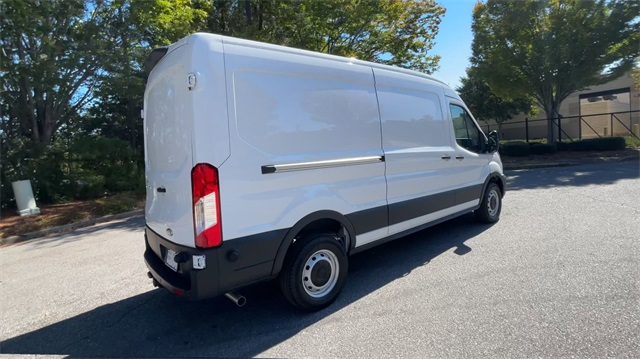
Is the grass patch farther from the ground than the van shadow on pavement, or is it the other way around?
the grass patch

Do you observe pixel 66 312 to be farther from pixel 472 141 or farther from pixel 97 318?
pixel 472 141

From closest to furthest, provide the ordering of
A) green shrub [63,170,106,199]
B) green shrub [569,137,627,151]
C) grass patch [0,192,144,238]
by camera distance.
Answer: grass patch [0,192,144,238]
green shrub [63,170,106,199]
green shrub [569,137,627,151]

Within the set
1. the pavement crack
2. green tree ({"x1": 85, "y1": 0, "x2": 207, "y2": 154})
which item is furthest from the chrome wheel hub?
green tree ({"x1": 85, "y1": 0, "x2": 207, "y2": 154})

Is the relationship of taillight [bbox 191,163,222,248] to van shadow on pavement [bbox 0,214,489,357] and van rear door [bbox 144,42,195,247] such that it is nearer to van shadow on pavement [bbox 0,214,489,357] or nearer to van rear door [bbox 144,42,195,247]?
van rear door [bbox 144,42,195,247]

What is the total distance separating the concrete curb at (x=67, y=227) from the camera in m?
8.47

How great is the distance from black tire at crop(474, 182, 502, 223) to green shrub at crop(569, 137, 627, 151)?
538 inches

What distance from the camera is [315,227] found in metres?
3.81

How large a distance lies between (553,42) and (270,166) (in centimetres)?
1637

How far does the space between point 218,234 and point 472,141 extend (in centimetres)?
447

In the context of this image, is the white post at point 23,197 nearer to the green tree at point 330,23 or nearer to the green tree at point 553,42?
the green tree at point 330,23

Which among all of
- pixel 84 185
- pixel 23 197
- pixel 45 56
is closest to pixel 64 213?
pixel 23 197

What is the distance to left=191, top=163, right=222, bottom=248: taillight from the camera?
3010 mm

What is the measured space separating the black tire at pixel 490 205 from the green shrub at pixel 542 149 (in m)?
12.8

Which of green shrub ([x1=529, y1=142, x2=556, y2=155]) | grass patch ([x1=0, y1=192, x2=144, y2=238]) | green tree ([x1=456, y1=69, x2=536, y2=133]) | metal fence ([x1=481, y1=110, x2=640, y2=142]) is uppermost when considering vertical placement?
green tree ([x1=456, y1=69, x2=536, y2=133])
